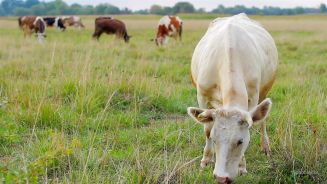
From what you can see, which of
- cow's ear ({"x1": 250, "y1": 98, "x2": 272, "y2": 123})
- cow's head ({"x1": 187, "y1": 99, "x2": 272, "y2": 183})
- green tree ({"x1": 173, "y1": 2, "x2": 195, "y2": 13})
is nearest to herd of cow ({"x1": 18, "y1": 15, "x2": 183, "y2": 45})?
cow's ear ({"x1": 250, "y1": 98, "x2": 272, "y2": 123})

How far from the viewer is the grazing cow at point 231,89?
383cm

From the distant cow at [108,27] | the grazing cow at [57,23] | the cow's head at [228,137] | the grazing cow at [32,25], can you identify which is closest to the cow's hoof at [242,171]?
the cow's head at [228,137]

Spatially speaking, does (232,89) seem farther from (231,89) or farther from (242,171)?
(242,171)

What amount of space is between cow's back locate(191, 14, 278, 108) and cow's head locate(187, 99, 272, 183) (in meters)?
0.58

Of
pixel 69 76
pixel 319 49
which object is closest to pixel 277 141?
pixel 69 76

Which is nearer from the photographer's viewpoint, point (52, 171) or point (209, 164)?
point (52, 171)

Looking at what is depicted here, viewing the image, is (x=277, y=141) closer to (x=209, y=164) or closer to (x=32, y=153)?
(x=209, y=164)

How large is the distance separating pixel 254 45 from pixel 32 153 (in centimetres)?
257

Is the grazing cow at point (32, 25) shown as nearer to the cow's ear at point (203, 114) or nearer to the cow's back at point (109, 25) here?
the cow's back at point (109, 25)

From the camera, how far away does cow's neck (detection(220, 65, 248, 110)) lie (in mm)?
4203

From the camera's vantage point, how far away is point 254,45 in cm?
522

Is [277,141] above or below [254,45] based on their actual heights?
below

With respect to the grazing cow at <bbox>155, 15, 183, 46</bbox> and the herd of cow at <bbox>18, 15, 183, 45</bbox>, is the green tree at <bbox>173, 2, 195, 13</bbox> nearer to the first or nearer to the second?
the herd of cow at <bbox>18, 15, 183, 45</bbox>

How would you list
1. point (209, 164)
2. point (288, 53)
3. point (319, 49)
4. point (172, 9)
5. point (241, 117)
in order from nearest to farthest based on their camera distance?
point (241, 117)
point (209, 164)
point (288, 53)
point (319, 49)
point (172, 9)
